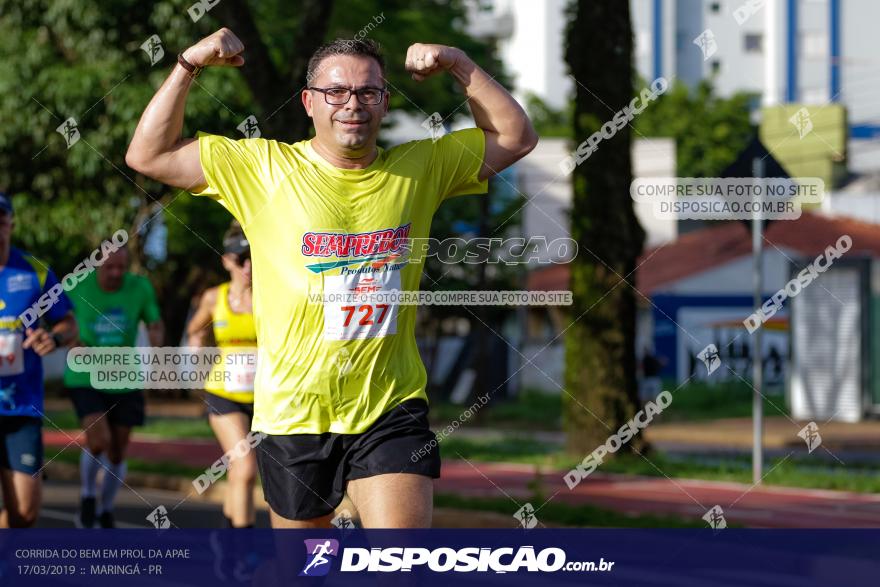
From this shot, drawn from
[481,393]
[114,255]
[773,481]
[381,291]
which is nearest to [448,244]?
[381,291]

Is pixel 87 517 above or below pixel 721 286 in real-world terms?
below

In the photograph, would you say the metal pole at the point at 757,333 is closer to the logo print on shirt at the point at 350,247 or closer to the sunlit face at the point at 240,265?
the sunlit face at the point at 240,265

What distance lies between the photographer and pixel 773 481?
1485cm

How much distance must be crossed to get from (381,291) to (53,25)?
2022 cm

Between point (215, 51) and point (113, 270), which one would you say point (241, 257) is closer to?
point (113, 270)

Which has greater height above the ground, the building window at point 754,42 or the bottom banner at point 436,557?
the building window at point 754,42

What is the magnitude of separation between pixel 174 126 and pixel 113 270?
556cm

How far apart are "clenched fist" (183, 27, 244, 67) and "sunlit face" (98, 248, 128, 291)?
555 cm

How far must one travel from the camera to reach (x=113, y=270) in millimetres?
10117

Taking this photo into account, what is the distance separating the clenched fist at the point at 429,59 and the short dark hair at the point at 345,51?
11cm

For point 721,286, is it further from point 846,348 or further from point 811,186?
point 811,186

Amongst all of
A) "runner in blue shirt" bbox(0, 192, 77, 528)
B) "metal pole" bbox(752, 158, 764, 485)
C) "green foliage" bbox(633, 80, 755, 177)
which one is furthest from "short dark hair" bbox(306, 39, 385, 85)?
"green foliage" bbox(633, 80, 755, 177)

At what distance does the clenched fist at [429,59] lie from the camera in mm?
4684

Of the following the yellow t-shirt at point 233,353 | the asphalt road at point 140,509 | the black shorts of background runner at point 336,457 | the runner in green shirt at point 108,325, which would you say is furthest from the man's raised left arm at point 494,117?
→ the asphalt road at point 140,509
